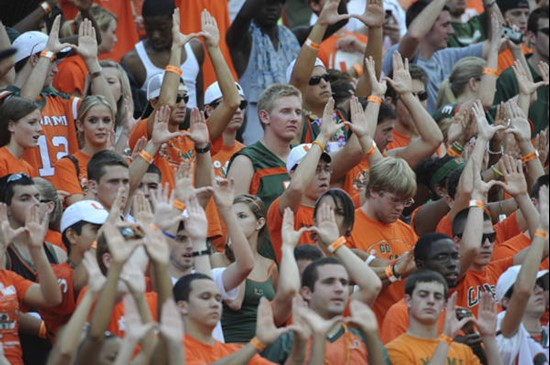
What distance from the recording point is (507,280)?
8.45m

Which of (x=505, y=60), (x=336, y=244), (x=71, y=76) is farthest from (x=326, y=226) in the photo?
(x=505, y=60)

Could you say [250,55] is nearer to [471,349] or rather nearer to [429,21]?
[429,21]

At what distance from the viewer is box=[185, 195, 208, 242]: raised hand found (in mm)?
7695

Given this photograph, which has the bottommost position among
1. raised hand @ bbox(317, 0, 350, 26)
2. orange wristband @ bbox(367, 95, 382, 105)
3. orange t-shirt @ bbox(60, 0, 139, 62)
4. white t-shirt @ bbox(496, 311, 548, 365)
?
white t-shirt @ bbox(496, 311, 548, 365)

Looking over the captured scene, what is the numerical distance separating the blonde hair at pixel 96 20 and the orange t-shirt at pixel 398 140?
8.64 feet

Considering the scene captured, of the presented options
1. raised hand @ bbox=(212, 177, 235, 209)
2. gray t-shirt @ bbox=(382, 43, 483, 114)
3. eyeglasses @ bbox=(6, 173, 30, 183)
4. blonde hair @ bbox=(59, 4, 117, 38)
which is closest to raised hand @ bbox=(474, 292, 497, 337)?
raised hand @ bbox=(212, 177, 235, 209)

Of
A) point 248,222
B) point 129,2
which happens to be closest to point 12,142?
point 248,222

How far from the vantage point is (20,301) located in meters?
7.86

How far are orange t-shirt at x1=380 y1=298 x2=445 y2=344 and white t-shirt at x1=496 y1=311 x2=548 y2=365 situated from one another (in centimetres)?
44

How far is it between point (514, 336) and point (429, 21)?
4361 millimetres

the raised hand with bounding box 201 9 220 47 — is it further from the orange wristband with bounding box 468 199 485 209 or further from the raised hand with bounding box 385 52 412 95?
the orange wristband with bounding box 468 199 485 209

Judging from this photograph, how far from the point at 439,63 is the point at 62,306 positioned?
6.28 m

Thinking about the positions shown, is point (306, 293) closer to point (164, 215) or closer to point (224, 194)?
point (224, 194)

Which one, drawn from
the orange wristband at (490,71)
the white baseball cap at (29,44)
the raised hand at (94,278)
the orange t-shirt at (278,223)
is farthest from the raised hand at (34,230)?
the orange wristband at (490,71)
